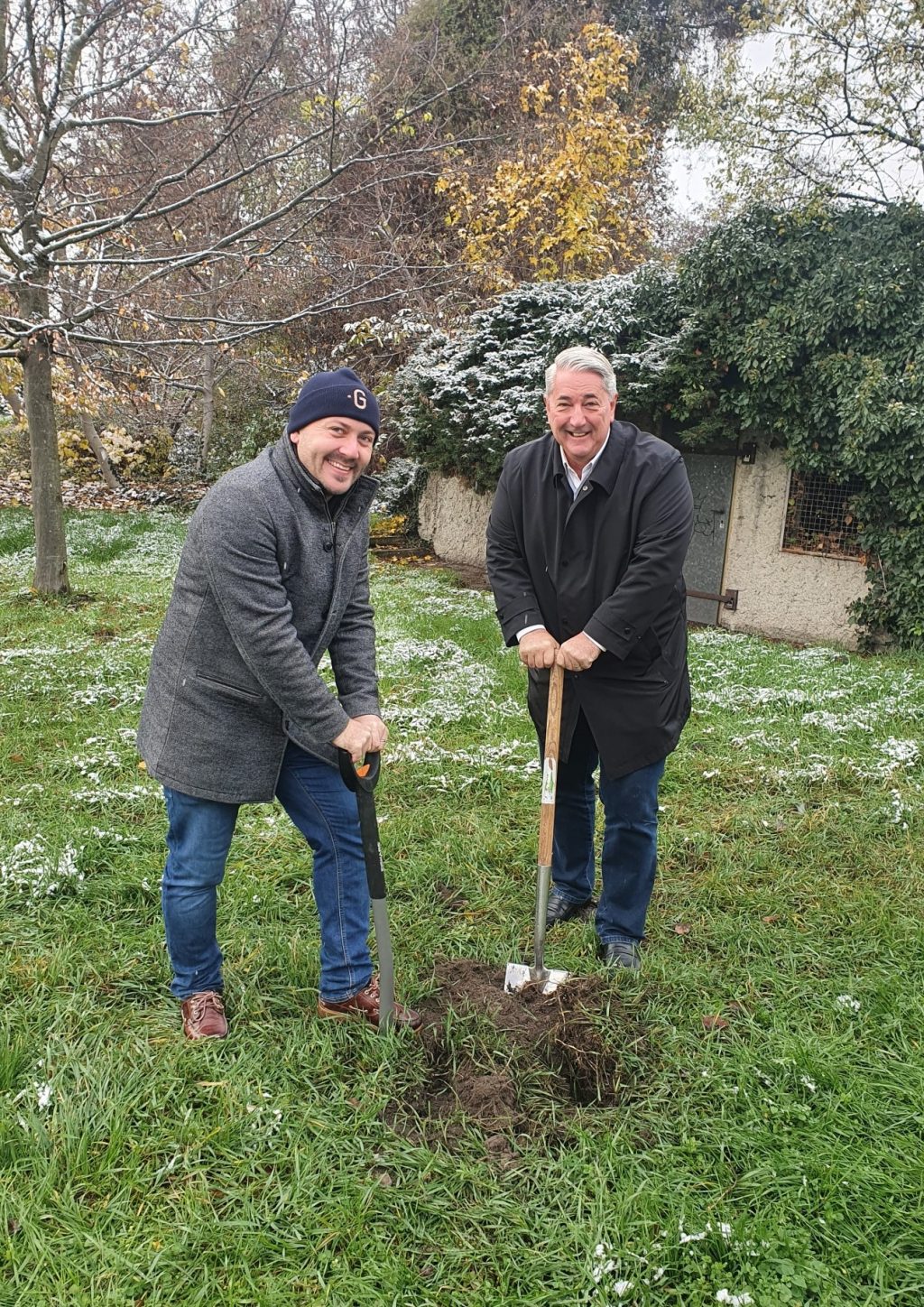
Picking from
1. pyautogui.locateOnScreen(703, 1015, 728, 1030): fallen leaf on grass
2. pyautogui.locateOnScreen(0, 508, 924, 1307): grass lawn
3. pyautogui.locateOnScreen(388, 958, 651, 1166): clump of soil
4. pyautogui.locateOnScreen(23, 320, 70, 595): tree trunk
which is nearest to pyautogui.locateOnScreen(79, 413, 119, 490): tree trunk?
pyautogui.locateOnScreen(23, 320, 70, 595): tree trunk

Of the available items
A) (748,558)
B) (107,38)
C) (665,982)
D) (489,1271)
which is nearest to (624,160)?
(748,558)

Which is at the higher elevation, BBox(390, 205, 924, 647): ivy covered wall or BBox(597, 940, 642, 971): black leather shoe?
BBox(390, 205, 924, 647): ivy covered wall

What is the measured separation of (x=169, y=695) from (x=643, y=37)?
2280 centimetres

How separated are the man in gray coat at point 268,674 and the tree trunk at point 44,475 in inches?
334

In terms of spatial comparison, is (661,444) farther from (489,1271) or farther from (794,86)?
(794,86)

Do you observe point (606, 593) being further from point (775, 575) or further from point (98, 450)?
point (98, 450)

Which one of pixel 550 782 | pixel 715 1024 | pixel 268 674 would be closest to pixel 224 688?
pixel 268 674

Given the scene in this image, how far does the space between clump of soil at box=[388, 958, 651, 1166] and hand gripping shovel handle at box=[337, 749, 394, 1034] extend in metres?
0.19

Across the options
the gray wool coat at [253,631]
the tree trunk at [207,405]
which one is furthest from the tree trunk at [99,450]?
the gray wool coat at [253,631]

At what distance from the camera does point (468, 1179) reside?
2.49m

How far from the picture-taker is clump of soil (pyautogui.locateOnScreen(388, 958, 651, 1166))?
2.69 meters

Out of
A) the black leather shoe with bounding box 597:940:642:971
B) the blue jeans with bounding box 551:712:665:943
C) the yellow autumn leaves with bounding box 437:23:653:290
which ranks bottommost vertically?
the black leather shoe with bounding box 597:940:642:971

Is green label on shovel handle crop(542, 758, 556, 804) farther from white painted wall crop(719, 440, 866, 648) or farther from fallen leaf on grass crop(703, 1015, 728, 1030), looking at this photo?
white painted wall crop(719, 440, 866, 648)

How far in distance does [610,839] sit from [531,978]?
2.02ft
